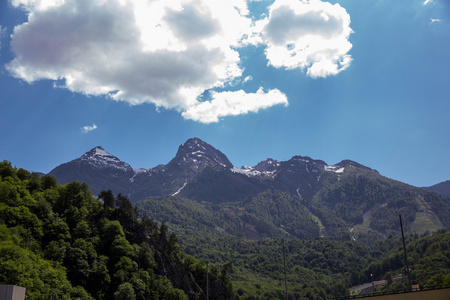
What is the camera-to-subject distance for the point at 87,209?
14988 centimetres

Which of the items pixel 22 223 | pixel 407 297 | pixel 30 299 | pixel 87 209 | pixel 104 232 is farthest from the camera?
pixel 87 209

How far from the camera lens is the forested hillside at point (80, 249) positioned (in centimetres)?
10144

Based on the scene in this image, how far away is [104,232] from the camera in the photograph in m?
139

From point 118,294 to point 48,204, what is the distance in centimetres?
3951

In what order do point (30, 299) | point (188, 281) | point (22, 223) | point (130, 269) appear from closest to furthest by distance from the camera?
point (30, 299), point (22, 223), point (130, 269), point (188, 281)

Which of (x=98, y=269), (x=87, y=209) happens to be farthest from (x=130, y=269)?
(x=87, y=209)

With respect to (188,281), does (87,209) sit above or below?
above

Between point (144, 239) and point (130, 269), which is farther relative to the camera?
point (144, 239)

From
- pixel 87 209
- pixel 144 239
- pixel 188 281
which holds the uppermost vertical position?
pixel 87 209

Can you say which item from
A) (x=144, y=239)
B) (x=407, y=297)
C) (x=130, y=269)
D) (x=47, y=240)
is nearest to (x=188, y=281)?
(x=144, y=239)

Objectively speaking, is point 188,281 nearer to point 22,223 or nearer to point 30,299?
point 22,223

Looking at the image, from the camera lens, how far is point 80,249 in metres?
123

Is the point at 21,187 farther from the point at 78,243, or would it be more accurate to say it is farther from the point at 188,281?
the point at 188,281

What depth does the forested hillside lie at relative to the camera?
101 meters
